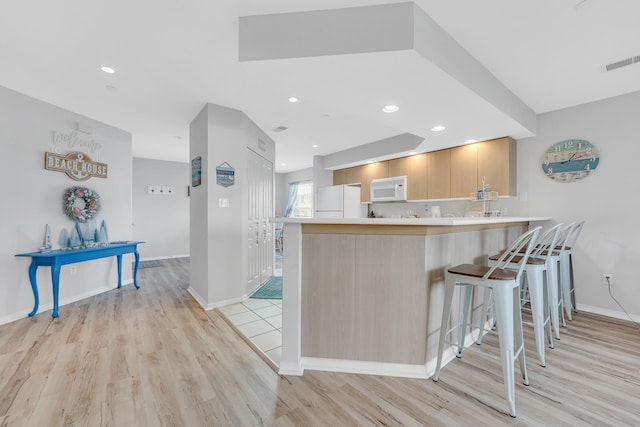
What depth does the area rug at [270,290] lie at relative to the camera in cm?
381

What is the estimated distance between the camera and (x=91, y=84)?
2.85 m

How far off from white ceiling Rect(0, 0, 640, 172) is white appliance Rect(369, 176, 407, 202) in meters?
1.33

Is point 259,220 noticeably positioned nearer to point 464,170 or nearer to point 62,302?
point 62,302

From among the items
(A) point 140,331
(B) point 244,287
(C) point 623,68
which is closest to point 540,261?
(C) point 623,68

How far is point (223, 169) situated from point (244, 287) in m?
1.55

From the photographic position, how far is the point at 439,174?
433cm

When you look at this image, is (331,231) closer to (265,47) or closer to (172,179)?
(265,47)

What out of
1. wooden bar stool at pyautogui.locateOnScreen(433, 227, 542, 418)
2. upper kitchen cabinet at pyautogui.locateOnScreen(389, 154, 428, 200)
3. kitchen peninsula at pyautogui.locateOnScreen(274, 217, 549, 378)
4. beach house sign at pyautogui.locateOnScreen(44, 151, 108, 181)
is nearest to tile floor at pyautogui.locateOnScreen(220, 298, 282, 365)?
kitchen peninsula at pyautogui.locateOnScreen(274, 217, 549, 378)

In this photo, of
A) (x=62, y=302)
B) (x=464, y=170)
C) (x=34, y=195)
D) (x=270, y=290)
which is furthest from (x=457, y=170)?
(x=62, y=302)

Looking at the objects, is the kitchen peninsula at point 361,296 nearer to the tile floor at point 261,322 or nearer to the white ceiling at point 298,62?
the tile floor at point 261,322

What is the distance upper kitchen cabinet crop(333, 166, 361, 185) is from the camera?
226 inches

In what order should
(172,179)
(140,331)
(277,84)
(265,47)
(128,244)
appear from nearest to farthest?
(265,47) < (277,84) < (140,331) < (128,244) < (172,179)

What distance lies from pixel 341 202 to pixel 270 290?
7.51 feet

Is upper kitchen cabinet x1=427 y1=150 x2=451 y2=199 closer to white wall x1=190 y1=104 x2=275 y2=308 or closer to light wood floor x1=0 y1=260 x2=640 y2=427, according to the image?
light wood floor x1=0 y1=260 x2=640 y2=427
